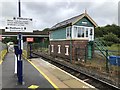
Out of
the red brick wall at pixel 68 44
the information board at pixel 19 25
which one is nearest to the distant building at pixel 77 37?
the red brick wall at pixel 68 44

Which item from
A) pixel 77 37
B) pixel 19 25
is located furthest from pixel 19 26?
pixel 77 37

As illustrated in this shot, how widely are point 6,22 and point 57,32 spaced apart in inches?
668

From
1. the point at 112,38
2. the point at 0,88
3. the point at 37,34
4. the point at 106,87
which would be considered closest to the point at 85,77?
the point at 106,87

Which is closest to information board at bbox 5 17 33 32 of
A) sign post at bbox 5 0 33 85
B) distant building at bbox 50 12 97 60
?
sign post at bbox 5 0 33 85

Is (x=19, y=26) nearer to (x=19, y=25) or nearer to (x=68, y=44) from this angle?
(x=19, y=25)

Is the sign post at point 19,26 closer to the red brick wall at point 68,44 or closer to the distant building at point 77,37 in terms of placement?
the distant building at point 77,37

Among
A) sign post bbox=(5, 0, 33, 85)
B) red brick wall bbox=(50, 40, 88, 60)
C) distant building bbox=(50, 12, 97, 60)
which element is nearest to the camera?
sign post bbox=(5, 0, 33, 85)

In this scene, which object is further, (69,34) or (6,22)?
(69,34)

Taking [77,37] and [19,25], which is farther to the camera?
[77,37]

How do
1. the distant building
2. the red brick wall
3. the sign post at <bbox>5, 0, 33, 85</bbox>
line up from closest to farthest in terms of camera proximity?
1. the sign post at <bbox>5, 0, 33, 85</bbox>
2. the distant building
3. the red brick wall

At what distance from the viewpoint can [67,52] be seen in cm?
2177

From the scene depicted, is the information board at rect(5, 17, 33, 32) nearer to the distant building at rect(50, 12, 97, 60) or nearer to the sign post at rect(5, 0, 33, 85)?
the sign post at rect(5, 0, 33, 85)

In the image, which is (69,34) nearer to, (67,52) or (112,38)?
(67,52)

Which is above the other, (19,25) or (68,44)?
(19,25)
